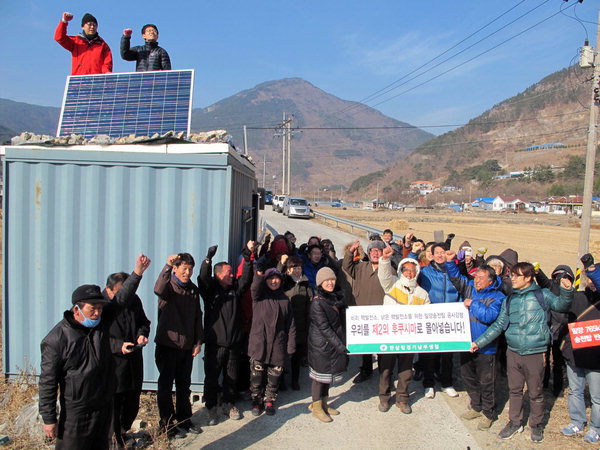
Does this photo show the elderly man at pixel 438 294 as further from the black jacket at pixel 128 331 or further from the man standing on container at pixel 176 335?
the black jacket at pixel 128 331

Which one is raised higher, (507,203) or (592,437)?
(507,203)

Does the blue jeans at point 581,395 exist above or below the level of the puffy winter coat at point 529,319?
below

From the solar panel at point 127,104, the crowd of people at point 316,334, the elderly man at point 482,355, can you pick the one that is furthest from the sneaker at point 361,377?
the solar panel at point 127,104

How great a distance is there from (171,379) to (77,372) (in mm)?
1421

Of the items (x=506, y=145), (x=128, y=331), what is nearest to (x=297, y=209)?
(x=128, y=331)

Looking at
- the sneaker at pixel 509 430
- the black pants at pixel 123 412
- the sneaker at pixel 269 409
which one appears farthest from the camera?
the sneaker at pixel 269 409

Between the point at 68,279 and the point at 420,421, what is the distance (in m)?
4.45

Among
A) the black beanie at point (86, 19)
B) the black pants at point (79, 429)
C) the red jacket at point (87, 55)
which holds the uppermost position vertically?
the black beanie at point (86, 19)

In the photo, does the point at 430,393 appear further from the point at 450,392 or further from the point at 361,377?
the point at 361,377

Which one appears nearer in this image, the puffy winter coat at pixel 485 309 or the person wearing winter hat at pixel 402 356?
the puffy winter coat at pixel 485 309

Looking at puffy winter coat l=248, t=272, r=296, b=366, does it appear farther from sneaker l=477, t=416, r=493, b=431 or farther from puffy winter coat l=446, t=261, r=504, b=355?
sneaker l=477, t=416, r=493, b=431

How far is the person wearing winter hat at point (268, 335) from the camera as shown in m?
4.93

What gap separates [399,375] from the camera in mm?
5387

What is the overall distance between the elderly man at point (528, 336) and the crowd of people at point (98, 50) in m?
6.38
